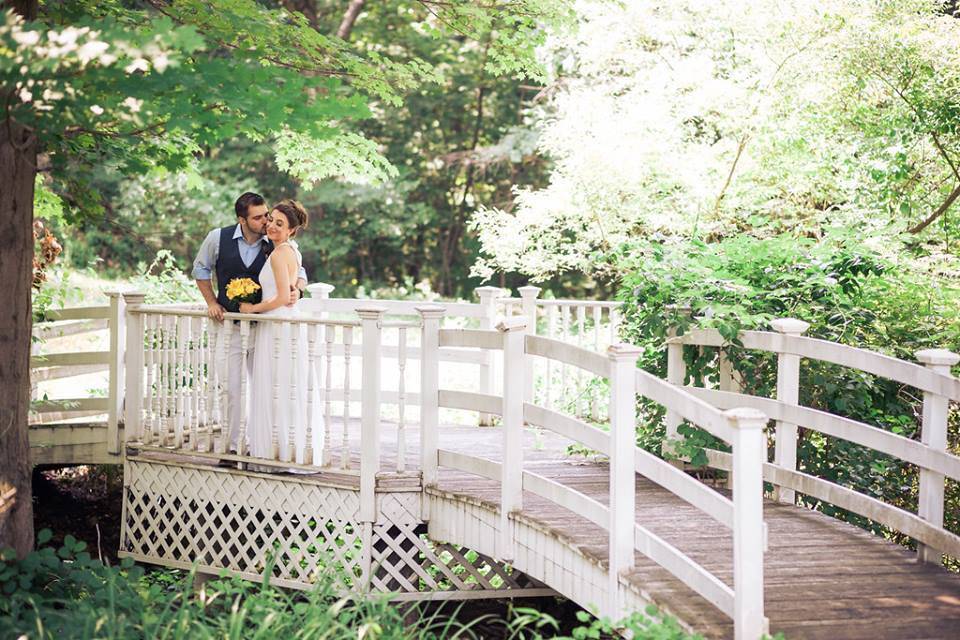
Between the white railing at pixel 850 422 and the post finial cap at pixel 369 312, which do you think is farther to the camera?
the post finial cap at pixel 369 312

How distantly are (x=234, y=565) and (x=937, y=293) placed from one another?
5.31 metres

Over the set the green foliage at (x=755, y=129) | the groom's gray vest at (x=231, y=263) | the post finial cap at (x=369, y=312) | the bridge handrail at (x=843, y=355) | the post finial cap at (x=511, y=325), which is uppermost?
the green foliage at (x=755, y=129)

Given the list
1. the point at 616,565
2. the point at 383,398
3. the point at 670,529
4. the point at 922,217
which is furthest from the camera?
the point at 922,217

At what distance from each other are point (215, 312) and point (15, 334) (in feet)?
4.68

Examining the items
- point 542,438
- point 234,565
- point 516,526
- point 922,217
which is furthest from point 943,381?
point 922,217

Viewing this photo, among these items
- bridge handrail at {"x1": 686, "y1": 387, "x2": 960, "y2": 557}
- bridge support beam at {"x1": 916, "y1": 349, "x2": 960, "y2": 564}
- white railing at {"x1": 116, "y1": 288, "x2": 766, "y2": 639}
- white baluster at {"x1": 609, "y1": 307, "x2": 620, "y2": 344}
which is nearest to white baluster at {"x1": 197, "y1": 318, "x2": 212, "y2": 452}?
white railing at {"x1": 116, "y1": 288, "x2": 766, "y2": 639}

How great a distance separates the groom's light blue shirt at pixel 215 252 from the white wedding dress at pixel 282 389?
15 centimetres

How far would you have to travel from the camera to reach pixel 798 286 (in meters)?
7.11

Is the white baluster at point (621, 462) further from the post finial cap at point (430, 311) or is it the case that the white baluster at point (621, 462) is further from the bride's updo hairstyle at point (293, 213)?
the bride's updo hairstyle at point (293, 213)

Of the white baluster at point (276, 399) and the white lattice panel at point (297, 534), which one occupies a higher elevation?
the white baluster at point (276, 399)

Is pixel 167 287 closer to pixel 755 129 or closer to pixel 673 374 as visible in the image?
pixel 673 374

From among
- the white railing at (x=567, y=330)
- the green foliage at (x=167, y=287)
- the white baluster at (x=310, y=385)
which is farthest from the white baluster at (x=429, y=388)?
the green foliage at (x=167, y=287)

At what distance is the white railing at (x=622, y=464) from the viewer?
13.7ft

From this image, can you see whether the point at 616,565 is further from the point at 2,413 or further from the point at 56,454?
the point at 56,454
